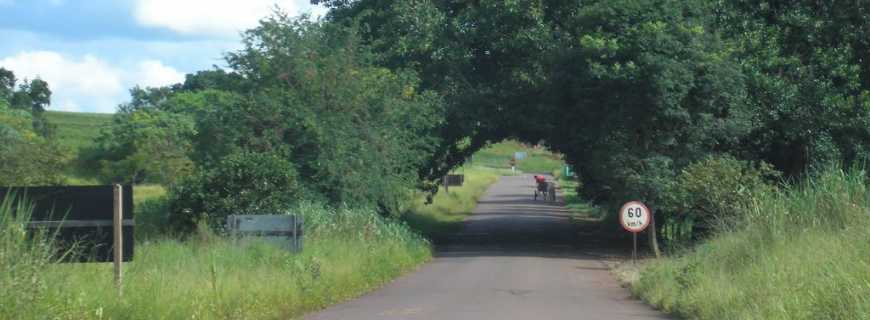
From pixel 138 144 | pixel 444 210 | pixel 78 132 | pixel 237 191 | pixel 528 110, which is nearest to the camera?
pixel 237 191

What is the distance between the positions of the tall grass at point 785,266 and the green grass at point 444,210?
24.0 meters

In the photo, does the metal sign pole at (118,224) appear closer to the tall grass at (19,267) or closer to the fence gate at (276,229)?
the tall grass at (19,267)

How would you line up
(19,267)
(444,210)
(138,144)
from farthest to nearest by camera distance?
(138,144) → (444,210) → (19,267)

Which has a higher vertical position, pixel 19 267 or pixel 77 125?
pixel 77 125

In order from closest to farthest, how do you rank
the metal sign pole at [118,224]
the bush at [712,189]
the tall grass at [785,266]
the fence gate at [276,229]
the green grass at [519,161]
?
the tall grass at [785,266] < the metal sign pole at [118,224] < the fence gate at [276,229] < the bush at [712,189] < the green grass at [519,161]

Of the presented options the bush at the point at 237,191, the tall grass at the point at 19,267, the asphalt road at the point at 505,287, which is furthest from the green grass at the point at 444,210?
the tall grass at the point at 19,267

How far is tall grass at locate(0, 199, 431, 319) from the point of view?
10.4m

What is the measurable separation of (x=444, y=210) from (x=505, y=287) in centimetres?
3895

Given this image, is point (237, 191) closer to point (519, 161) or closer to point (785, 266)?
point (785, 266)

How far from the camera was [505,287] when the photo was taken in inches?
855

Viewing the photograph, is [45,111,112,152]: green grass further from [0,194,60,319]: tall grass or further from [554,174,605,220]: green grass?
[0,194,60,319]: tall grass

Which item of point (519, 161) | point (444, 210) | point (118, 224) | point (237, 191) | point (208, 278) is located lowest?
point (444, 210)

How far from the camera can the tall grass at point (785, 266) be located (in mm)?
12148

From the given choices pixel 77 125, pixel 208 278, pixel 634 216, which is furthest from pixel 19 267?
pixel 77 125
